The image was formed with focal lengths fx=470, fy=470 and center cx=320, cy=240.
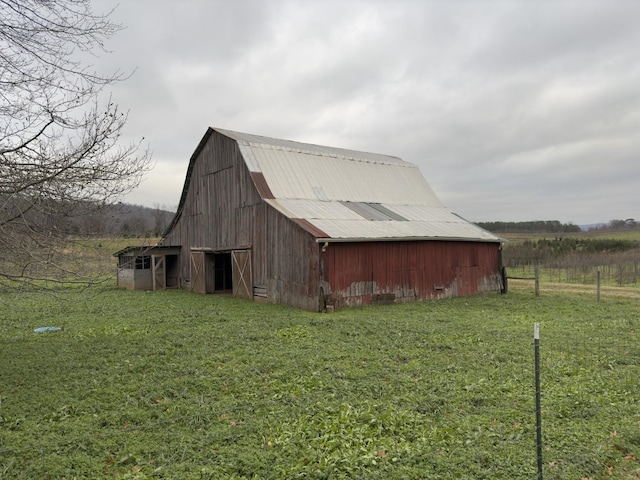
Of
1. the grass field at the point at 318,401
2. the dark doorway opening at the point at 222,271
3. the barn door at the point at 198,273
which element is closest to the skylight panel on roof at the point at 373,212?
the barn door at the point at 198,273

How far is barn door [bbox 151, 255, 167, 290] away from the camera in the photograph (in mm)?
23906

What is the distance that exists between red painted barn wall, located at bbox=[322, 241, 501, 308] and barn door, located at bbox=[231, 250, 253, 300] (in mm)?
4567

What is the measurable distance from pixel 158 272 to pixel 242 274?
7.24 metres

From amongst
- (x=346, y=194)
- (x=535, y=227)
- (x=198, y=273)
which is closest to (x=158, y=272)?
(x=198, y=273)

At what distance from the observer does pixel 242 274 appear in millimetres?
19156

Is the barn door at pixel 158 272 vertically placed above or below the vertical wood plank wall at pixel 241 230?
below

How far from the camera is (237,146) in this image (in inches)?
776

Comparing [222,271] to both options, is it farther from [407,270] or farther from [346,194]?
[407,270]

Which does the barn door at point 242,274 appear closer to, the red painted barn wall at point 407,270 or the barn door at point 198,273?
the barn door at point 198,273

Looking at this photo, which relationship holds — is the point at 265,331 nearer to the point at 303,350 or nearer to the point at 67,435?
the point at 303,350

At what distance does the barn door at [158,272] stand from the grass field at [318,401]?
473 inches

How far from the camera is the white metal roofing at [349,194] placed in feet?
57.2

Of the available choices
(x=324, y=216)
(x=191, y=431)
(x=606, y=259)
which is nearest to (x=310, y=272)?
(x=324, y=216)

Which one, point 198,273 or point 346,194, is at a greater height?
point 346,194
